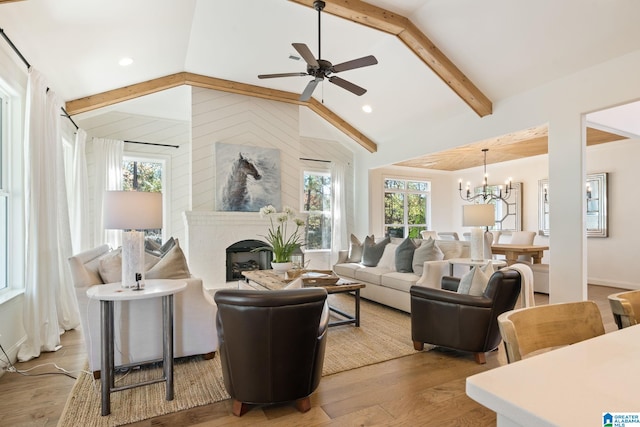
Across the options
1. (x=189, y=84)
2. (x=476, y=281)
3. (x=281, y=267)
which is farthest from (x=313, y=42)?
(x=476, y=281)

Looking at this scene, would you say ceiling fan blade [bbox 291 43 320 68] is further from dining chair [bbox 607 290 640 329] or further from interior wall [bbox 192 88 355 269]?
interior wall [bbox 192 88 355 269]

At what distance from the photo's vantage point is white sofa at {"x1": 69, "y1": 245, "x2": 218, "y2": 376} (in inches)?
100.0

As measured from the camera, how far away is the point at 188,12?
390 centimetres

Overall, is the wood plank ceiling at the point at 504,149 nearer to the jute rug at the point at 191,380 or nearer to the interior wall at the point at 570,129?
the interior wall at the point at 570,129

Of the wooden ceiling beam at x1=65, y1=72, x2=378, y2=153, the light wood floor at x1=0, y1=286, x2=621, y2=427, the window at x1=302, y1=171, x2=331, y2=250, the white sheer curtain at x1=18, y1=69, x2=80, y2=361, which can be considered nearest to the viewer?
the light wood floor at x1=0, y1=286, x2=621, y2=427

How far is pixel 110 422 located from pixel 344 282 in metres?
2.44

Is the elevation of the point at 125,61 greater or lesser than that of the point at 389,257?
greater

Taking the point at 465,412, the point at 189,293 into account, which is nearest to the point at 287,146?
the point at 189,293

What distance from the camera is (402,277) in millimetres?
4367

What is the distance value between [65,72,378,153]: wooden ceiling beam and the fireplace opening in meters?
2.68

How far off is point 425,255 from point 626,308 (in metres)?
3.03

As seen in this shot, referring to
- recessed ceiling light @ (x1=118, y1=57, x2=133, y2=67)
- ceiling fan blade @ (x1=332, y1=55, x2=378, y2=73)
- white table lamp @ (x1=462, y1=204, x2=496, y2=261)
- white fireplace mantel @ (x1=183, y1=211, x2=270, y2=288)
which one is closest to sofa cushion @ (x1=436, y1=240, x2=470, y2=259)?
white table lamp @ (x1=462, y1=204, x2=496, y2=261)

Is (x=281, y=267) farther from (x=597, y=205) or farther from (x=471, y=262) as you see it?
(x=597, y=205)

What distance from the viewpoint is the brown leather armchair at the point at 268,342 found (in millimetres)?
1985
